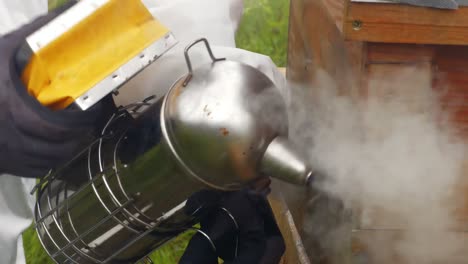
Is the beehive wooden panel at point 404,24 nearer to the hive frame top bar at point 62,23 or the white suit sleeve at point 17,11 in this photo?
the hive frame top bar at point 62,23

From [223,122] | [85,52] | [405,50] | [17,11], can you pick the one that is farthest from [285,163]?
[17,11]

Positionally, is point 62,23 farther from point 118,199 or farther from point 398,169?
point 398,169

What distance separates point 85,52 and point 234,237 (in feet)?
1.46

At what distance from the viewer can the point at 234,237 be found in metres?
1.15

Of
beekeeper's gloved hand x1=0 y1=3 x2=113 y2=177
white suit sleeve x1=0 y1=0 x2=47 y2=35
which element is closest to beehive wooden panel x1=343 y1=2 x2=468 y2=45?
beekeeper's gloved hand x1=0 y1=3 x2=113 y2=177

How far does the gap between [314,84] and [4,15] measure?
736 millimetres

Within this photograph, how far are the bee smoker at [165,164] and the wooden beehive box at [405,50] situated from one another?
142mm

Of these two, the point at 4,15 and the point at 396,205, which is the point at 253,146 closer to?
the point at 396,205

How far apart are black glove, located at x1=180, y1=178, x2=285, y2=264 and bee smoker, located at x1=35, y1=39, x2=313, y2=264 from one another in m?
0.04

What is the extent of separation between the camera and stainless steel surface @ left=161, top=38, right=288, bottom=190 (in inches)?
34.6

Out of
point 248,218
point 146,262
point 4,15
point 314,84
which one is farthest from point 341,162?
point 4,15

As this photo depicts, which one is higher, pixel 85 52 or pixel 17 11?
pixel 85 52

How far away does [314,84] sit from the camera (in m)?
1.32

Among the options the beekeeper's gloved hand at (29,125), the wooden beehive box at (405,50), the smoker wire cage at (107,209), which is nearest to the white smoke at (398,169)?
the wooden beehive box at (405,50)
